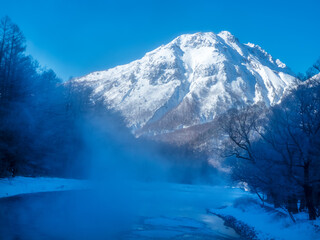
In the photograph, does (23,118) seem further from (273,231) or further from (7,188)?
(273,231)

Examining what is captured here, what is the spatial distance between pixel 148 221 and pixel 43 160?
60.6 ft

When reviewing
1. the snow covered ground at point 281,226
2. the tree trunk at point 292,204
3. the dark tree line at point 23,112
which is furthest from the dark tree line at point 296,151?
the dark tree line at point 23,112

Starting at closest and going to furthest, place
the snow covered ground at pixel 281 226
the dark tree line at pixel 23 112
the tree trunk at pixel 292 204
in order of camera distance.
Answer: the snow covered ground at pixel 281 226
the tree trunk at pixel 292 204
the dark tree line at pixel 23 112

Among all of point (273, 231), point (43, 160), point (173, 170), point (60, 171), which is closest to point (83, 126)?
point (60, 171)

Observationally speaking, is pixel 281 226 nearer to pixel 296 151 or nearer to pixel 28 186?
pixel 296 151

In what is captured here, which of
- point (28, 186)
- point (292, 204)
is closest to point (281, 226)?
point (292, 204)

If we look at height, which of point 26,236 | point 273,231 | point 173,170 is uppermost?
point 173,170

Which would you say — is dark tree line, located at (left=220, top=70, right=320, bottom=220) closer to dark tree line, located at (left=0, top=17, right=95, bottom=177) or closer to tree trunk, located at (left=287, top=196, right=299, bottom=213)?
tree trunk, located at (left=287, top=196, right=299, bottom=213)

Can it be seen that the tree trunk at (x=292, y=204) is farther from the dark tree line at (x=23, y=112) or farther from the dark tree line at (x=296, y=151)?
the dark tree line at (x=23, y=112)

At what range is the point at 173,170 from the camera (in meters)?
113

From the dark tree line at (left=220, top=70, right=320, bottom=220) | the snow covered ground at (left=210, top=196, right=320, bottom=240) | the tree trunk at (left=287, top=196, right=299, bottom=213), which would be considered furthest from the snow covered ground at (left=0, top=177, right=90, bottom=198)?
the tree trunk at (left=287, top=196, right=299, bottom=213)

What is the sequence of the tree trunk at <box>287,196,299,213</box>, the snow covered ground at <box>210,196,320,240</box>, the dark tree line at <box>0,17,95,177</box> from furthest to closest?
the dark tree line at <box>0,17,95,177</box>
the tree trunk at <box>287,196,299,213</box>
the snow covered ground at <box>210,196,320,240</box>

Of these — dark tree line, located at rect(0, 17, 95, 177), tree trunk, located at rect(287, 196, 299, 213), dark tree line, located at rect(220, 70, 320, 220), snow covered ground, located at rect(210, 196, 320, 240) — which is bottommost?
snow covered ground, located at rect(210, 196, 320, 240)

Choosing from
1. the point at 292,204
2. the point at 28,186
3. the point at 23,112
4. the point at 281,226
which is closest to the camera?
the point at 281,226
